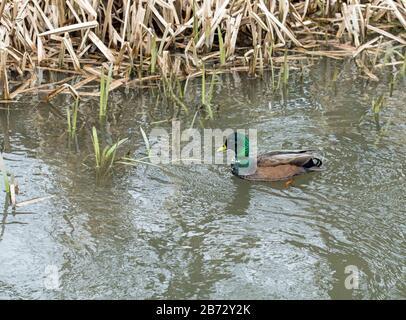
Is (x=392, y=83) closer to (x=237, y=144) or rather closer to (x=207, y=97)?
(x=207, y=97)

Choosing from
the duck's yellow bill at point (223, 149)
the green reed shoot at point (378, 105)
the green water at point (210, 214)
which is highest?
the green reed shoot at point (378, 105)

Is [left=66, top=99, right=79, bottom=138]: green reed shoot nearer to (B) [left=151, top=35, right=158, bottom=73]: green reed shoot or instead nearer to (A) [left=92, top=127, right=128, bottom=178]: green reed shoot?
(A) [left=92, top=127, right=128, bottom=178]: green reed shoot

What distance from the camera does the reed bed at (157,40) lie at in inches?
293

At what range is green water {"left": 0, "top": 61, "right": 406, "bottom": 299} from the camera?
4430mm

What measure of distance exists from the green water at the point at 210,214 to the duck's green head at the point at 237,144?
0.16 metres

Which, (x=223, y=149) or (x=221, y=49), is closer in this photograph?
(x=223, y=149)

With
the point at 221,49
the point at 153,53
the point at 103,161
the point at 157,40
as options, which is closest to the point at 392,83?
the point at 221,49

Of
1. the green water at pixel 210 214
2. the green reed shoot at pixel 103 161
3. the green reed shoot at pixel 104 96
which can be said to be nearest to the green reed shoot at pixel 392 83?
the green water at pixel 210 214

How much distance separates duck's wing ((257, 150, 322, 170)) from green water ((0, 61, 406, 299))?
0.10m

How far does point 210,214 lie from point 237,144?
900mm

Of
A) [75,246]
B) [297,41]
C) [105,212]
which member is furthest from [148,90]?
[75,246]

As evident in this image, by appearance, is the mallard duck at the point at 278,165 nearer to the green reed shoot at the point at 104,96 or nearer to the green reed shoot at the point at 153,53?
the green reed shoot at the point at 104,96

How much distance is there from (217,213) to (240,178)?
633mm

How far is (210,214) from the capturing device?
5.18m
